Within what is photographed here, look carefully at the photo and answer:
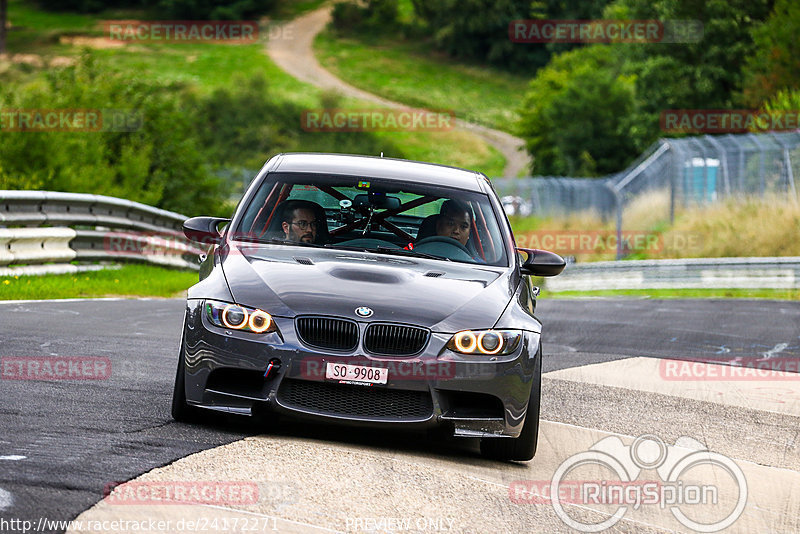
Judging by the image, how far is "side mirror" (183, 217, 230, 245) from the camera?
296 inches

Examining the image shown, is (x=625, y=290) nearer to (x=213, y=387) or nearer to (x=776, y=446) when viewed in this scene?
(x=776, y=446)

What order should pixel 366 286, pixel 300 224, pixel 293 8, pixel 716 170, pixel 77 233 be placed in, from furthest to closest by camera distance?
pixel 293 8, pixel 716 170, pixel 77 233, pixel 300 224, pixel 366 286

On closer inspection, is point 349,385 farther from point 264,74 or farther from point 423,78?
point 423,78

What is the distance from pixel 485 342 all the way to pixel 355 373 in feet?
2.27

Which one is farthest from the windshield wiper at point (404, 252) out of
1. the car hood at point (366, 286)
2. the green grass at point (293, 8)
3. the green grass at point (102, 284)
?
the green grass at point (293, 8)

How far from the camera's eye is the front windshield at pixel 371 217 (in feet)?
24.8


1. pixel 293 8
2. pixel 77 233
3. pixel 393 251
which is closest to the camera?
pixel 393 251

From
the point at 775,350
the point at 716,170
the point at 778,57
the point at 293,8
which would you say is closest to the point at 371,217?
the point at 775,350

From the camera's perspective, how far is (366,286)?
655 cm

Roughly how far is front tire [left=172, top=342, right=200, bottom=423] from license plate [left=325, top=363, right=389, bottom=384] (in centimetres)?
81

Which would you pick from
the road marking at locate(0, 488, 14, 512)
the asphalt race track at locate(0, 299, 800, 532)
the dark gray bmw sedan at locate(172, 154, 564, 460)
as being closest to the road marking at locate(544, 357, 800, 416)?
the asphalt race track at locate(0, 299, 800, 532)

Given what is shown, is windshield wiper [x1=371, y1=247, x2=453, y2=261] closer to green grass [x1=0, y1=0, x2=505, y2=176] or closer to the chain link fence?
the chain link fence

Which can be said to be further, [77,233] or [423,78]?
[423,78]

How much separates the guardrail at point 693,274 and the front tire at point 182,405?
1730cm
